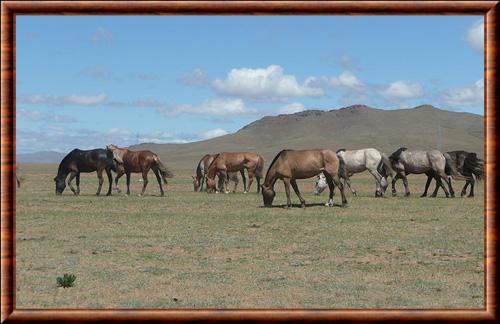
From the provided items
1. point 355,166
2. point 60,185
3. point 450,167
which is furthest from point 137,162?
point 450,167

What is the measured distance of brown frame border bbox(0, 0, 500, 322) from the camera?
5094 millimetres

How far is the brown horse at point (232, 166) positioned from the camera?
3362 centimetres

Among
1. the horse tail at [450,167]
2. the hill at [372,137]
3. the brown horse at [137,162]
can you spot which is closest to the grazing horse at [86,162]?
the brown horse at [137,162]

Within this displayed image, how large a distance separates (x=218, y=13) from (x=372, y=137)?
6104 inches

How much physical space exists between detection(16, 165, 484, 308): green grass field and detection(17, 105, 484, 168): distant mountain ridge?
114 meters

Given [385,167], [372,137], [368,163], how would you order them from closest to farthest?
[385,167] → [368,163] → [372,137]

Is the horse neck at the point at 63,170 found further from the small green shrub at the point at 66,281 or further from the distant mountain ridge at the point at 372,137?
the distant mountain ridge at the point at 372,137

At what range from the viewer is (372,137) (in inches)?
6216

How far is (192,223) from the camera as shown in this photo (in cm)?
1823

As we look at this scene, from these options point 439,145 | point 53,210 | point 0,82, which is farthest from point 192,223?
point 439,145

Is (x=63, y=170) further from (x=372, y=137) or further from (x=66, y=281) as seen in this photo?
(x=372, y=137)

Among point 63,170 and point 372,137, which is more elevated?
point 372,137

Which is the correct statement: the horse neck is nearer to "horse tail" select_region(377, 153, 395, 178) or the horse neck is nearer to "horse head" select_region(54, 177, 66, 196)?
"horse head" select_region(54, 177, 66, 196)

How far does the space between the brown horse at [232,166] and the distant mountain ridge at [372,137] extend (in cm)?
9739
